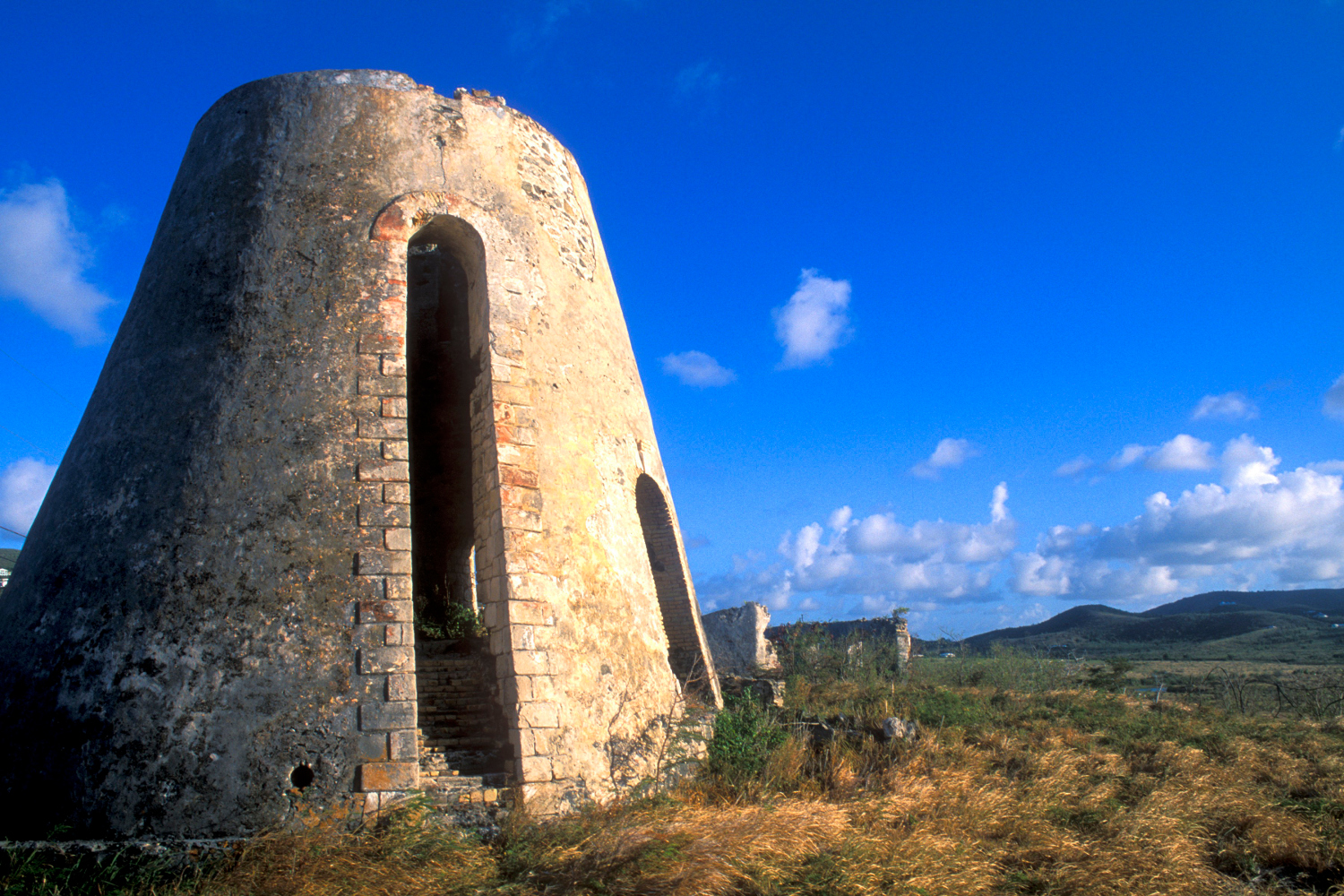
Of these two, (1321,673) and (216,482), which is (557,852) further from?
(1321,673)

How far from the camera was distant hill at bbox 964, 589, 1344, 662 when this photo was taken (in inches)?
1200

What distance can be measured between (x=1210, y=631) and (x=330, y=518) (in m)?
41.3

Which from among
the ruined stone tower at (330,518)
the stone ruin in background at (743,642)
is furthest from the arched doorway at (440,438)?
the stone ruin in background at (743,642)

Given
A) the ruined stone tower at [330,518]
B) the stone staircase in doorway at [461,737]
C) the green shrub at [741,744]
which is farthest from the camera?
the green shrub at [741,744]

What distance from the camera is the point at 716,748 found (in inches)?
282

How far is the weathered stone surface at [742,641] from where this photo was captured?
1348cm

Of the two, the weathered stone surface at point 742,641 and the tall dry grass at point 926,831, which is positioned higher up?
the weathered stone surface at point 742,641

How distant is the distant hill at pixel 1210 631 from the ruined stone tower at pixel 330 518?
2747 cm

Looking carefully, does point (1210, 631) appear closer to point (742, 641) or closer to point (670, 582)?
point (742, 641)

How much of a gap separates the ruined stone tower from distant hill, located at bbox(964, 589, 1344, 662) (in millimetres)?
27471

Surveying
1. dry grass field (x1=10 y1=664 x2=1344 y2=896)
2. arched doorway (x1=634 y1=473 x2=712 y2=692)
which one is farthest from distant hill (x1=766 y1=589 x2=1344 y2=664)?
arched doorway (x1=634 y1=473 x2=712 y2=692)

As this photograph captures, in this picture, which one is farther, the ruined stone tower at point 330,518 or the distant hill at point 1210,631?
the distant hill at point 1210,631

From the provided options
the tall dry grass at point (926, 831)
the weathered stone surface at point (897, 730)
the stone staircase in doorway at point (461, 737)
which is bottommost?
the tall dry grass at point (926, 831)

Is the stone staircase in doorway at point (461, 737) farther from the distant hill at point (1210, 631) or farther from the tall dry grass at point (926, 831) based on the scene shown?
A: the distant hill at point (1210, 631)
